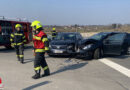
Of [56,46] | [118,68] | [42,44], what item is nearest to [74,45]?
[56,46]

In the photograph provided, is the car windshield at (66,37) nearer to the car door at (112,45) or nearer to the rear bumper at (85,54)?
the rear bumper at (85,54)

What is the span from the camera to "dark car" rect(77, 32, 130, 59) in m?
8.59

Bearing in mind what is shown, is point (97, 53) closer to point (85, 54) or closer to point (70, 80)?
point (85, 54)

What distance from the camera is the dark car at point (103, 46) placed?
8.59 metres

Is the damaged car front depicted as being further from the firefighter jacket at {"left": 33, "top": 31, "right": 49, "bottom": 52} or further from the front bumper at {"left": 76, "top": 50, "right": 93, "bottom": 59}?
the firefighter jacket at {"left": 33, "top": 31, "right": 49, "bottom": 52}

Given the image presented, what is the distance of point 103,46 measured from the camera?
8.93 meters

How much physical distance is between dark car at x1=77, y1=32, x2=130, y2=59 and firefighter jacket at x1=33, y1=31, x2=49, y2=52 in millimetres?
3565

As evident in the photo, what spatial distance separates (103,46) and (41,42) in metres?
4.52

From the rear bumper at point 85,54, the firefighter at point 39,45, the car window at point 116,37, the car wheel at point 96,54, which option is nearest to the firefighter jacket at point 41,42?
the firefighter at point 39,45

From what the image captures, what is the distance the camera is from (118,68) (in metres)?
6.90

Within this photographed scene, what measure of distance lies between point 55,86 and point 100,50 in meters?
4.87

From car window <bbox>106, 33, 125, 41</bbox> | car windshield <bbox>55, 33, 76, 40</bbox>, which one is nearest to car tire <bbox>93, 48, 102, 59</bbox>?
car window <bbox>106, 33, 125, 41</bbox>

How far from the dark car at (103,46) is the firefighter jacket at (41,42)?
357 cm

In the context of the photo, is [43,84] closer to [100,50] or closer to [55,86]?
[55,86]
